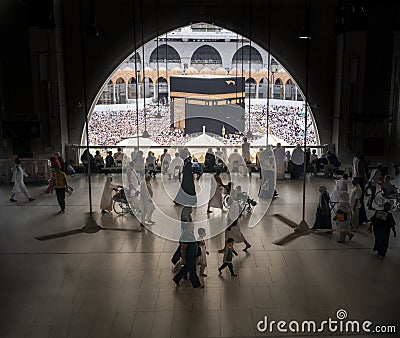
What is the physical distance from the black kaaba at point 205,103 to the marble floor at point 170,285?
16910 mm

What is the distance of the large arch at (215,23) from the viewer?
14867 millimetres

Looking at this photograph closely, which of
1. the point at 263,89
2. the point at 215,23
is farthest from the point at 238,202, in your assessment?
the point at 263,89

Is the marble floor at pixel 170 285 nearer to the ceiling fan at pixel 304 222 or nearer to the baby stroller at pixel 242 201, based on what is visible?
the ceiling fan at pixel 304 222

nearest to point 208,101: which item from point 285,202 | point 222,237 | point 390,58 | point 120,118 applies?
point 120,118

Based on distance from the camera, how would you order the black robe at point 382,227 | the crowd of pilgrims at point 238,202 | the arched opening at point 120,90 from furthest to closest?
1. the arched opening at point 120,90
2. the black robe at point 382,227
3. the crowd of pilgrims at point 238,202

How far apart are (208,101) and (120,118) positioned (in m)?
4.75

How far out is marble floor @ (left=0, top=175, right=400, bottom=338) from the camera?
18.5 ft

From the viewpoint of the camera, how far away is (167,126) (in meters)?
28.0

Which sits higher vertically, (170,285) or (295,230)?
(295,230)

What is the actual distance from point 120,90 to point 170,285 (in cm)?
2518

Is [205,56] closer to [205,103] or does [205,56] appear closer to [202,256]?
[205,103]

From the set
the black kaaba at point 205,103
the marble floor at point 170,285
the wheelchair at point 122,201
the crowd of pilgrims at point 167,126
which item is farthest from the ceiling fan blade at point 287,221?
the black kaaba at point 205,103

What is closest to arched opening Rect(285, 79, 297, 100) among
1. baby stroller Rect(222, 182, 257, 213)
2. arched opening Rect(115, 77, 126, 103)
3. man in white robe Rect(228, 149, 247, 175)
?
arched opening Rect(115, 77, 126, 103)

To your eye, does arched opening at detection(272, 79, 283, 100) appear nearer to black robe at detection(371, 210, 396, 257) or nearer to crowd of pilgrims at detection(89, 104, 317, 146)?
crowd of pilgrims at detection(89, 104, 317, 146)
